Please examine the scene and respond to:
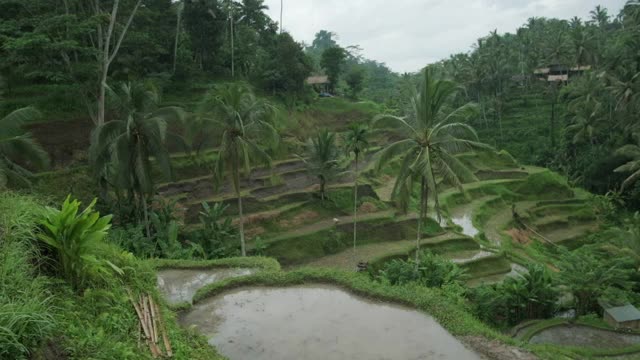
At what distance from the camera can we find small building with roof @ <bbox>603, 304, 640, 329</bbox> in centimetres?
1404

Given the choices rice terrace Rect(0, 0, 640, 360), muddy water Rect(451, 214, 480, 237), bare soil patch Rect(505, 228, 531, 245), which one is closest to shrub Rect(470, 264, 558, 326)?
rice terrace Rect(0, 0, 640, 360)

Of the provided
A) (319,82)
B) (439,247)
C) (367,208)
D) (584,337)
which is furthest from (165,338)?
(319,82)

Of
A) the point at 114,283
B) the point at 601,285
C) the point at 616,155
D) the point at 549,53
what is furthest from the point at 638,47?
the point at 114,283

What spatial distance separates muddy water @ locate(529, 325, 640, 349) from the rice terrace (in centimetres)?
8

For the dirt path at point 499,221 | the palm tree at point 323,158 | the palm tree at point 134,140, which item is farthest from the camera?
the dirt path at point 499,221

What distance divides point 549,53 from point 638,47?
2234 centimetres

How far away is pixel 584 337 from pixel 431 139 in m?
7.23

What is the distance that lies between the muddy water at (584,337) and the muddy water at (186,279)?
28.1 ft

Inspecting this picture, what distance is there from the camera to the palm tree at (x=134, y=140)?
1541 centimetres

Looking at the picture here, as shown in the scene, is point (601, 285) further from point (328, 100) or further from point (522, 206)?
point (328, 100)

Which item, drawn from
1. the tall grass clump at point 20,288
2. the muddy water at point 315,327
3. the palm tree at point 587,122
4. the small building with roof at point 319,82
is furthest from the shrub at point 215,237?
the palm tree at point 587,122

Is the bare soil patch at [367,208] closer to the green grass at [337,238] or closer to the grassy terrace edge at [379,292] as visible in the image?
the green grass at [337,238]

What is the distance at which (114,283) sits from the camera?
20.2ft

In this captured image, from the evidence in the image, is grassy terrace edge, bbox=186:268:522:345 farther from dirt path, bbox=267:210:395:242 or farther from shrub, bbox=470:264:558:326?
dirt path, bbox=267:210:395:242
